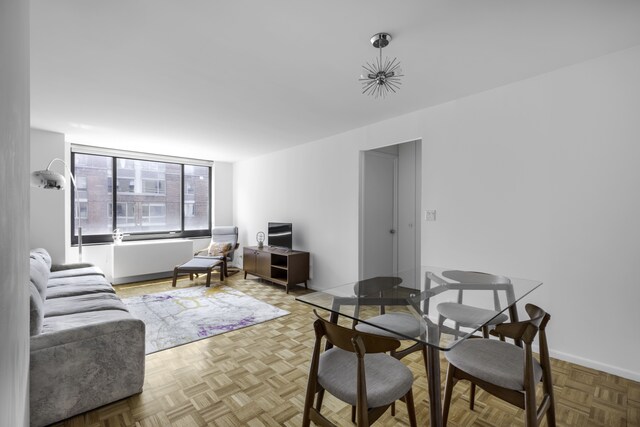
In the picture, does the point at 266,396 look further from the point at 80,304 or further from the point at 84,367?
the point at 80,304

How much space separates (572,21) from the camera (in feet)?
6.06

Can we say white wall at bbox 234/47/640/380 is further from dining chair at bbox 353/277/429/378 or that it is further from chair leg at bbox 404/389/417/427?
chair leg at bbox 404/389/417/427

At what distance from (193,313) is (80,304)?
1309 mm

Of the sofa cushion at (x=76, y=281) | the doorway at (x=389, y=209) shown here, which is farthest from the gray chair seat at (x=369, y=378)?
the sofa cushion at (x=76, y=281)

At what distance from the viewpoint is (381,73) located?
2025mm

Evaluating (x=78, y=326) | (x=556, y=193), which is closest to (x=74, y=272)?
(x=78, y=326)

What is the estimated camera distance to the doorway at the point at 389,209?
14.0 feet

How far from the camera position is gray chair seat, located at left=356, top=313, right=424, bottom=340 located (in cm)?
143

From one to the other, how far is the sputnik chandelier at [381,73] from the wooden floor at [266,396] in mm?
2243

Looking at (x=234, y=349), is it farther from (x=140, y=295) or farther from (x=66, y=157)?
(x=66, y=157)

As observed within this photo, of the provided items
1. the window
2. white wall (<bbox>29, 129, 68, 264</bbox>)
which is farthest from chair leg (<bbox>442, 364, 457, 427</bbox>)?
the window

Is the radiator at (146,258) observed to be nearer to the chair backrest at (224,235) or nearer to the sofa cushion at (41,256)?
the chair backrest at (224,235)

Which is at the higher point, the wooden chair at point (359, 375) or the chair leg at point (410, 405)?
the wooden chair at point (359, 375)

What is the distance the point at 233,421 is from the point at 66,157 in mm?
5115
